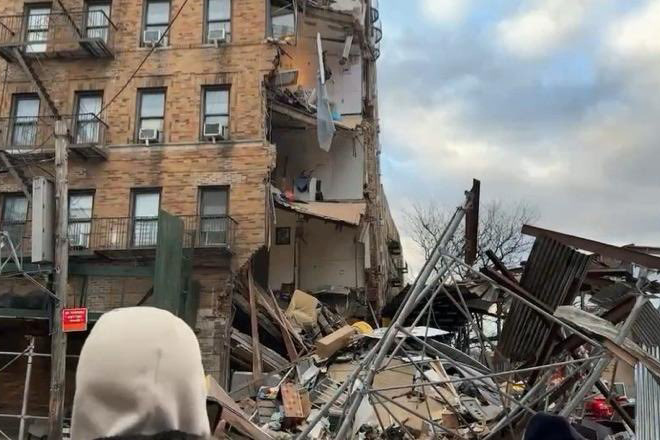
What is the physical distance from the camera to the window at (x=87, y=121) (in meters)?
19.0

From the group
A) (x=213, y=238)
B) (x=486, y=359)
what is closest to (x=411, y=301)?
(x=486, y=359)

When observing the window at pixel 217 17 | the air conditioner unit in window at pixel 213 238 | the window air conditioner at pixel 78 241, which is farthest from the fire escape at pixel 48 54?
the air conditioner unit in window at pixel 213 238

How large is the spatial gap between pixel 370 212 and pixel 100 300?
10.3 metres

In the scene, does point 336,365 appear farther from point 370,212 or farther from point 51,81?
point 51,81

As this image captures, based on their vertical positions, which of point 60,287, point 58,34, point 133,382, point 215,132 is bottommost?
point 60,287

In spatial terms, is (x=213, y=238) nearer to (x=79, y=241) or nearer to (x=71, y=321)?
(x=79, y=241)

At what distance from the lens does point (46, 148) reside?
742 inches

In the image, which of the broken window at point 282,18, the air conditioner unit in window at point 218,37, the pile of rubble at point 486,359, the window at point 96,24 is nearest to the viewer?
the pile of rubble at point 486,359

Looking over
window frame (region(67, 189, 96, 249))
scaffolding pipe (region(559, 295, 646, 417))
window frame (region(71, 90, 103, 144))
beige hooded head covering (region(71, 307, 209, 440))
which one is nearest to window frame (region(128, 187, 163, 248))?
window frame (region(67, 189, 96, 249))

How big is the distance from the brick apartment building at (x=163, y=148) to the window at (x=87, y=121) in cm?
4

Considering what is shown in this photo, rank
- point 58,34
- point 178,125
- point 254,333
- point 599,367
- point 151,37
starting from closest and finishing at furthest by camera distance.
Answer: point 599,367, point 254,333, point 178,125, point 58,34, point 151,37

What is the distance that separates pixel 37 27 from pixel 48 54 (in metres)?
1.33

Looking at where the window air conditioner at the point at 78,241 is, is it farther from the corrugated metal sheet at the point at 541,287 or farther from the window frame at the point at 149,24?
the corrugated metal sheet at the point at 541,287

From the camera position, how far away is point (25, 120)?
1930cm
